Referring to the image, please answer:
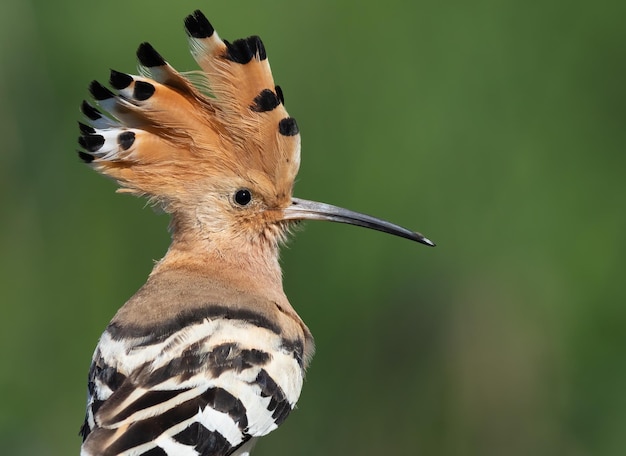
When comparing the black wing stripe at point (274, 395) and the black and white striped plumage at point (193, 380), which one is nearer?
the black and white striped plumage at point (193, 380)

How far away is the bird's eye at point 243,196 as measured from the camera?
9.13ft

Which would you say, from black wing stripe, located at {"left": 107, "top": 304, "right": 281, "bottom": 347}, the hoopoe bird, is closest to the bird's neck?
the hoopoe bird

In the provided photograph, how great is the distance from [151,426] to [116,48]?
1.51 m

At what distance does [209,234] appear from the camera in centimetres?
277

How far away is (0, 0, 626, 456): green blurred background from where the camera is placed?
3186mm

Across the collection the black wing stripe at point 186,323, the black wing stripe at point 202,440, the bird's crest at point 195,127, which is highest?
the bird's crest at point 195,127

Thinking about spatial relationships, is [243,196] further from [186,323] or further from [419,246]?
[419,246]

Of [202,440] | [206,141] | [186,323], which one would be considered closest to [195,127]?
[206,141]

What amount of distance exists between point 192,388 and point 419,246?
1.08 m

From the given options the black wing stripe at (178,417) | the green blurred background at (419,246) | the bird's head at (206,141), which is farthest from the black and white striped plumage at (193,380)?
the green blurred background at (419,246)

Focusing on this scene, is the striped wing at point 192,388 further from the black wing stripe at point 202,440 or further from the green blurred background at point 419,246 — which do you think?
the green blurred background at point 419,246

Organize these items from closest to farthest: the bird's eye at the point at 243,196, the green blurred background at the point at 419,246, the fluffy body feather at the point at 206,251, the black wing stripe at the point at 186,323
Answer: the fluffy body feather at the point at 206,251 → the black wing stripe at the point at 186,323 → the bird's eye at the point at 243,196 → the green blurred background at the point at 419,246

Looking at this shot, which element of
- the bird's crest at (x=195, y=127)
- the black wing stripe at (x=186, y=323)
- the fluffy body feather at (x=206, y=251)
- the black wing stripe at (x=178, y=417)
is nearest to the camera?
the black wing stripe at (x=178, y=417)

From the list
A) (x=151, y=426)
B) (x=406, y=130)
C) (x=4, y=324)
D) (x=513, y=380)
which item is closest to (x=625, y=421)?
(x=513, y=380)
